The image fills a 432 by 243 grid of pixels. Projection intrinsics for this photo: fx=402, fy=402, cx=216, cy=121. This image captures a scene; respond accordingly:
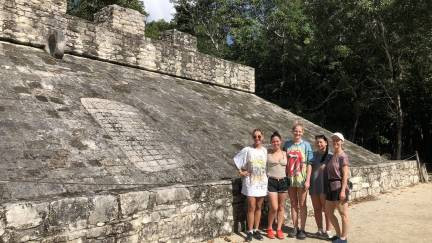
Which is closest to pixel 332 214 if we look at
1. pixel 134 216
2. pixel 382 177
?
pixel 134 216

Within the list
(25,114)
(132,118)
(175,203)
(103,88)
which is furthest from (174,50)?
(175,203)

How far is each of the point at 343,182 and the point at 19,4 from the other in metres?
6.38

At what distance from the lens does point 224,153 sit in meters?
6.95

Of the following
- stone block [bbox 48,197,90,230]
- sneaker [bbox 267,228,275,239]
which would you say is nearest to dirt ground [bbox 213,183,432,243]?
sneaker [bbox 267,228,275,239]

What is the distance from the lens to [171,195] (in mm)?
4777

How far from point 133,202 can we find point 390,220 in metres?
4.90

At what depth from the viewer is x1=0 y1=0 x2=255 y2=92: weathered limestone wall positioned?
24.4ft

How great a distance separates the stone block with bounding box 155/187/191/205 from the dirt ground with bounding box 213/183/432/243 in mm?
822

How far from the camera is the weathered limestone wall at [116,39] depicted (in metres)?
7.44

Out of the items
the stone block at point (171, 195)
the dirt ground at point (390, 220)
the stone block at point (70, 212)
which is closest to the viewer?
the stone block at point (70, 212)

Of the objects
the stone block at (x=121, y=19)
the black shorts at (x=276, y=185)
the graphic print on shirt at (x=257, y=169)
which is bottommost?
the black shorts at (x=276, y=185)

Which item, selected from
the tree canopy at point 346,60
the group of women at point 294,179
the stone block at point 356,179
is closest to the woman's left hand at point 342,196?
the group of women at point 294,179

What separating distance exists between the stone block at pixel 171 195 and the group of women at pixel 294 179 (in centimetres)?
89

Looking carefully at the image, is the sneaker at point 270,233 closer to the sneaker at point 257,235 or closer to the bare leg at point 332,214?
the sneaker at point 257,235
